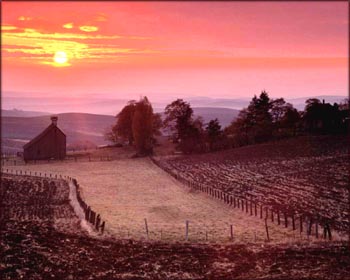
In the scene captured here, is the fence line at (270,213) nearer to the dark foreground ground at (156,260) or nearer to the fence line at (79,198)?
the dark foreground ground at (156,260)

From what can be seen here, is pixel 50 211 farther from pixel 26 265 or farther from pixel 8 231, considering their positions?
pixel 26 265

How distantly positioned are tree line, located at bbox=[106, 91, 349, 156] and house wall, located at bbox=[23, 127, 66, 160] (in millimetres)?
8702

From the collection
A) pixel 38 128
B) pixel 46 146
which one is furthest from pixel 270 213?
pixel 38 128

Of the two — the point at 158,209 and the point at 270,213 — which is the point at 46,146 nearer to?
the point at 158,209

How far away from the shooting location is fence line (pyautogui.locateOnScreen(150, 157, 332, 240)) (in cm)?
2253

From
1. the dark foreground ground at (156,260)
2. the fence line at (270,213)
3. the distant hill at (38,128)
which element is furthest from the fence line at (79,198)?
the distant hill at (38,128)

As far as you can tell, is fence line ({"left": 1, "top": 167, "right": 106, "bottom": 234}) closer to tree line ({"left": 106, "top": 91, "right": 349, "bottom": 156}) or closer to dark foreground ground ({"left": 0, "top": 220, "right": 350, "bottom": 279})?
dark foreground ground ({"left": 0, "top": 220, "right": 350, "bottom": 279})

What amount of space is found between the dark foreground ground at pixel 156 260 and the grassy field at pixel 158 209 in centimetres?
188

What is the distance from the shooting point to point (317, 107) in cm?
4428

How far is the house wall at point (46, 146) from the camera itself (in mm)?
56438

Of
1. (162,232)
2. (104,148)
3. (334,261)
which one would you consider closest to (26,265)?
(162,232)

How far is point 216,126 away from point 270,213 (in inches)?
1408

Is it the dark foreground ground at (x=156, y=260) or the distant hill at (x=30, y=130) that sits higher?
the distant hill at (x=30, y=130)

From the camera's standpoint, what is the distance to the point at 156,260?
1827 centimetres
